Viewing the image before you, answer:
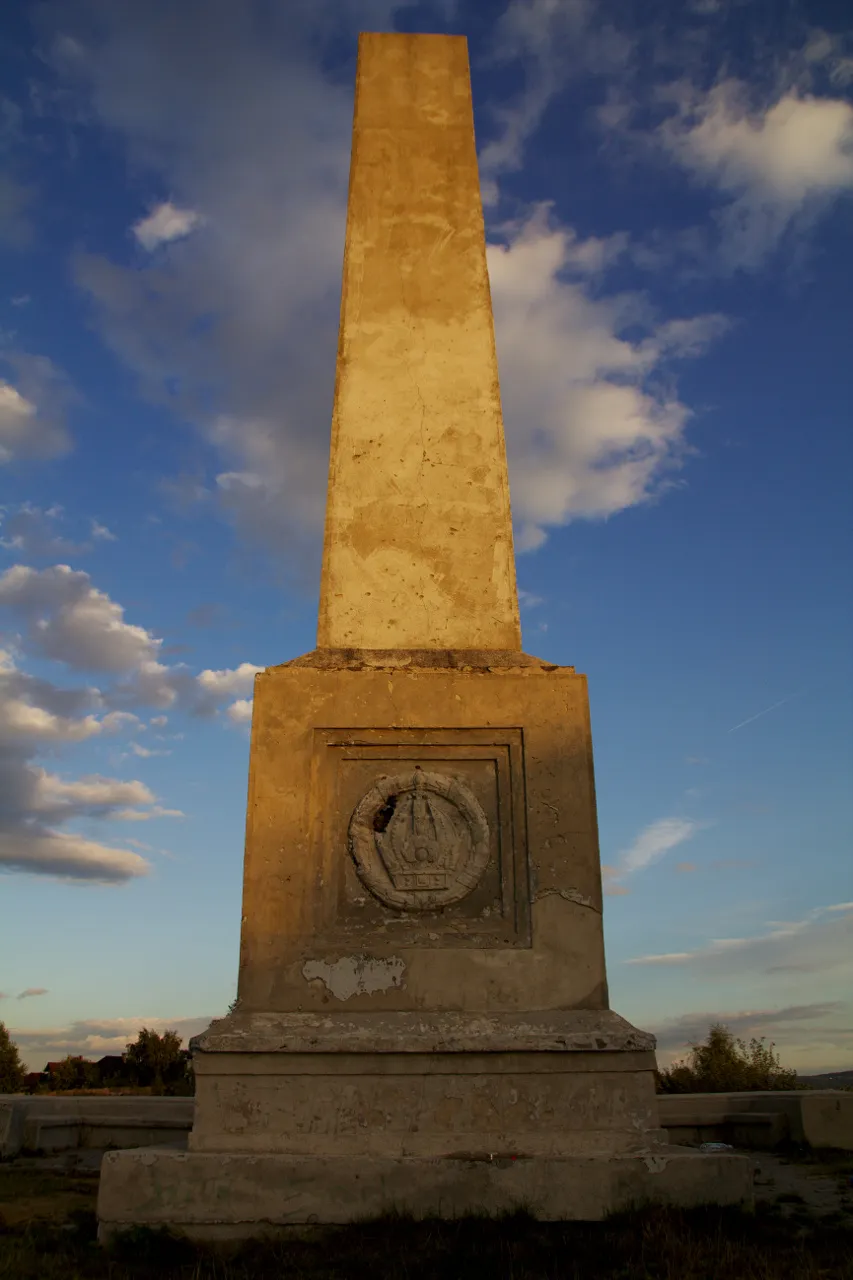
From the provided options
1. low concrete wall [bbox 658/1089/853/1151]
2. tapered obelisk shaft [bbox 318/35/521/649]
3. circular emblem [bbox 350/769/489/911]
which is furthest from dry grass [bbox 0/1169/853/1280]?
low concrete wall [bbox 658/1089/853/1151]

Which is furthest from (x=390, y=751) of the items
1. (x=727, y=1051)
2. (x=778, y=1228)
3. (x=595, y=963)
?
(x=727, y=1051)

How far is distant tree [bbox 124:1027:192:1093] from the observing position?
1634cm

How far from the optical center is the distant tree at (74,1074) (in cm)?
1723

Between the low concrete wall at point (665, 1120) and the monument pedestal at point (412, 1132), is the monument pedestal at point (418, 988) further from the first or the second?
the low concrete wall at point (665, 1120)

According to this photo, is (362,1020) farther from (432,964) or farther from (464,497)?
(464,497)

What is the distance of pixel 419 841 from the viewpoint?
16.5ft

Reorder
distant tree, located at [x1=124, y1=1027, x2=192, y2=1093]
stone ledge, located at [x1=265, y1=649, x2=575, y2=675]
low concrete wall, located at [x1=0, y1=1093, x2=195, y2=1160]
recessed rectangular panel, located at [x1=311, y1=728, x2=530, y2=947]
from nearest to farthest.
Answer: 1. recessed rectangular panel, located at [x1=311, y1=728, x2=530, y2=947]
2. stone ledge, located at [x1=265, y1=649, x2=575, y2=675]
3. low concrete wall, located at [x1=0, y1=1093, x2=195, y2=1160]
4. distant tree, located at [x1=124, y1=1027, x2=192, y2=1093]

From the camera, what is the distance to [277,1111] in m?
4.48

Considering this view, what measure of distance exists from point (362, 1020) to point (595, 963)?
46.7 inches

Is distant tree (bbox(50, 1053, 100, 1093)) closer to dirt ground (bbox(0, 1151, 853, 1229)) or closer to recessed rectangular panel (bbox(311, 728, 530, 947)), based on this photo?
dirt ground (bbox(0, 1151, 853, 1229))

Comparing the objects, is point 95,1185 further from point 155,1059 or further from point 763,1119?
point 155,1059

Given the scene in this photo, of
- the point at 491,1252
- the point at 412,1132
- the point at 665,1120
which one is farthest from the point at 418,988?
the point at 665,1120

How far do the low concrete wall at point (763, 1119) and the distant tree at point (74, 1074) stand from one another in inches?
481

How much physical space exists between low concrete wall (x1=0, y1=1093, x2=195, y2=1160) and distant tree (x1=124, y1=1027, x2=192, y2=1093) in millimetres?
7810
